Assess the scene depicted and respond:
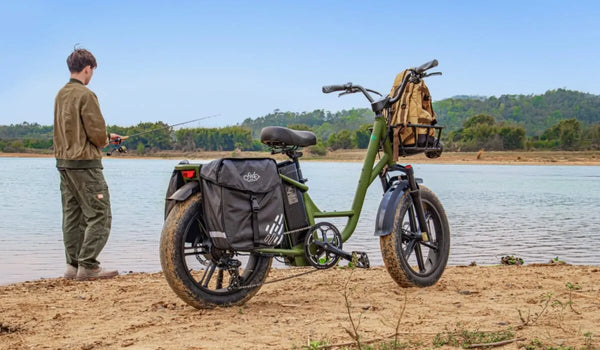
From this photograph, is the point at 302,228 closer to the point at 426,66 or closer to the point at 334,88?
the point at 334,88

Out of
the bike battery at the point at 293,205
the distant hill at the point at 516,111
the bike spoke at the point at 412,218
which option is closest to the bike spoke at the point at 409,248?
the bike spoke at the point at 412,218

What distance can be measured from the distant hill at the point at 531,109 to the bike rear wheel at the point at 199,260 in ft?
340

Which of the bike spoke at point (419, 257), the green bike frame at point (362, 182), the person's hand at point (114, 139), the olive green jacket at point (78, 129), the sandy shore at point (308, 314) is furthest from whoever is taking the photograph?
the person's hand at point (114, 139)

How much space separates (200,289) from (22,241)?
6.66 m

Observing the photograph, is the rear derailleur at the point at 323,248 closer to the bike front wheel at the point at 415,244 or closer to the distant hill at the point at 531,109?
the bike front wheel at the point at 415,244

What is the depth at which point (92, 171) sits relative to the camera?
21.1 ft

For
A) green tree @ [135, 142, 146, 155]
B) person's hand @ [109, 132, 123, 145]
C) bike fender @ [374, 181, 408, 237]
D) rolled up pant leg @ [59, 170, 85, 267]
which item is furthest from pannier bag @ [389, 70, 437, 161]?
green tree @ [135, 142, 146, 155]

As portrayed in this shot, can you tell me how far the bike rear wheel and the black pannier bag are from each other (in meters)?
0.16

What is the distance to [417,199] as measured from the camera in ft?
19.6

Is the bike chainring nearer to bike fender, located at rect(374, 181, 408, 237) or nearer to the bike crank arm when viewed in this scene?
the bike crank arm

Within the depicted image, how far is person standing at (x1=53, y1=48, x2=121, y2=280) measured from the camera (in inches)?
251

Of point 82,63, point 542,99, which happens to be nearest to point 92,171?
point 82,63

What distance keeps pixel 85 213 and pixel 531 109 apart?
126m

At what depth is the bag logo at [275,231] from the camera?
4902mm
